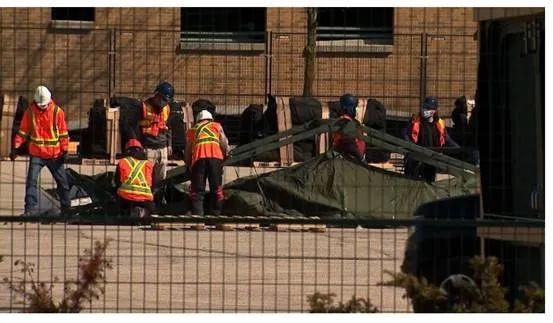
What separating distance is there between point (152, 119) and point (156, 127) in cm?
11

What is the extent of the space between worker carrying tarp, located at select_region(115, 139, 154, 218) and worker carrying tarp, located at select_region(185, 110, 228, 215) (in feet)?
2.70

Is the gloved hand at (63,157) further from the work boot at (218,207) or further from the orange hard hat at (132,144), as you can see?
the work boot at (218,207)

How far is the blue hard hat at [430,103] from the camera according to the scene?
1628 cm

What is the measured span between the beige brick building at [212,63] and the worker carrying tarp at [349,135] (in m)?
0.45

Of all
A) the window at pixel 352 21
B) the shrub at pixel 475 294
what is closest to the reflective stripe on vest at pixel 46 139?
the window at pixel 352 21

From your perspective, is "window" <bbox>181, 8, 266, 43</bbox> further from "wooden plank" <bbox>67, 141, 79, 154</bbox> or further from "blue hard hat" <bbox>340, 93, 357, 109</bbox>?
"wooden plank" <bbox>67, 141, 79, 154</bbox>

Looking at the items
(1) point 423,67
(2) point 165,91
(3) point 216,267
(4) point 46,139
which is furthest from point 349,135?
(3) point 216,267

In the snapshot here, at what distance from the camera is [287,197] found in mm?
18406

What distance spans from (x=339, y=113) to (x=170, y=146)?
2081 mm

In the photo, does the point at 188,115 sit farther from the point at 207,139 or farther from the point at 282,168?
the point at 207,139

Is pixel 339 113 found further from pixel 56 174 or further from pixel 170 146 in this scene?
pixel 56 174

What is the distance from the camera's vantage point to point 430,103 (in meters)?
17.3
